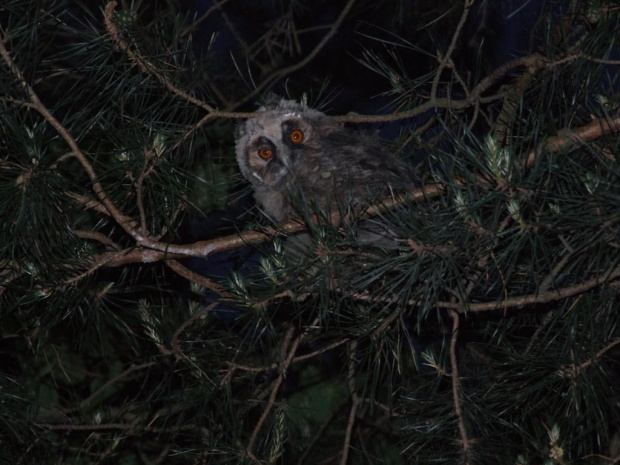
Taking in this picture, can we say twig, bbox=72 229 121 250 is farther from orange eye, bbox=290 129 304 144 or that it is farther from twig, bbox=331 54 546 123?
orange eye, bbox=290 129 304 144

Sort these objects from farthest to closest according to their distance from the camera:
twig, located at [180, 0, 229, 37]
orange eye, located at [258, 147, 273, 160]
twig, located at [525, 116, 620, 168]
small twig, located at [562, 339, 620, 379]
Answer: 1. orange eye, located at [258, 147, 273, 160]
2. twig, located at [180, 0, 229, 37]
3. small twig, located at [562, 339, 620, 379]
4. twig, located at [525, 116, 620, 168]

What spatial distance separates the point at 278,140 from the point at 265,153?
0.21ft

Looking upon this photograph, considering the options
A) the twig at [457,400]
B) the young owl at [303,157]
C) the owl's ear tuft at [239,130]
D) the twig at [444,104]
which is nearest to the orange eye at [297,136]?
the young owl at [303,157]

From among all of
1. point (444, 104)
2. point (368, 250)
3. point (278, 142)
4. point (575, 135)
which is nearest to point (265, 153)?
point (278, 142)

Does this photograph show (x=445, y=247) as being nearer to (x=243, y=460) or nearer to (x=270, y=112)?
(x=243, y=460)

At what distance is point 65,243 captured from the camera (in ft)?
3.98

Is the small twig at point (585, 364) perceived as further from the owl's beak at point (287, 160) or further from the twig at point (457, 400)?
the owl's beak at point (287, 160)

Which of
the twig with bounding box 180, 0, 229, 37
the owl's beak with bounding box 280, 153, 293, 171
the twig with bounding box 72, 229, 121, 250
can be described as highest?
the twig with bounding box 180, 0, 229, 37

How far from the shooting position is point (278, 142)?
213 cm

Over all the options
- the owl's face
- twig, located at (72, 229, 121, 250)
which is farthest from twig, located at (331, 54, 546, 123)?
the owl's face

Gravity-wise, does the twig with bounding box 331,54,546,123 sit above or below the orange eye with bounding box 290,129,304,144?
above

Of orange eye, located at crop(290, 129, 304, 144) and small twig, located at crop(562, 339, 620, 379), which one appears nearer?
small twig, located at crop(562, 339, 620, 379)

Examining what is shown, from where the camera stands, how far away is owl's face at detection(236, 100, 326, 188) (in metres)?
2.05

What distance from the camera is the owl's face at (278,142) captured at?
80.9 inches
